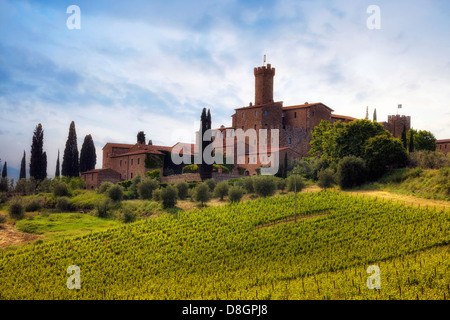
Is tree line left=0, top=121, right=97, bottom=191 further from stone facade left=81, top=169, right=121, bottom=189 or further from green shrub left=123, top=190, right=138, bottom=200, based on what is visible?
green shrub left=123, top=190, right=138, bottom=200

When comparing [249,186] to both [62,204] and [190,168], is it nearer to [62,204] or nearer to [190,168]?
[190,168]

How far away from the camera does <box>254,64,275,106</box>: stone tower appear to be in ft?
221

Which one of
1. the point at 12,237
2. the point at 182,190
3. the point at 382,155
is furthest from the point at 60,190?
the point at 382,155

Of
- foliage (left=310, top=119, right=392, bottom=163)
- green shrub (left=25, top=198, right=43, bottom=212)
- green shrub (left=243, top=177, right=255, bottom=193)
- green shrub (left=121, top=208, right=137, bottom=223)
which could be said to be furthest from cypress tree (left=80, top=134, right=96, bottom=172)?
foliage (left=310, top=119, right=392, bottom=163)

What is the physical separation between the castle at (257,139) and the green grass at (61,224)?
57.5 ft

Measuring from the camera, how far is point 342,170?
4106 cm

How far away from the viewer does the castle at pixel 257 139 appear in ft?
184

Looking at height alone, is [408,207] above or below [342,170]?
below

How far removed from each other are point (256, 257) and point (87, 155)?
4843 centimetres

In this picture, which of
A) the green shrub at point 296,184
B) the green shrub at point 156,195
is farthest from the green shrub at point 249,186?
the green shrub at point 156,195
